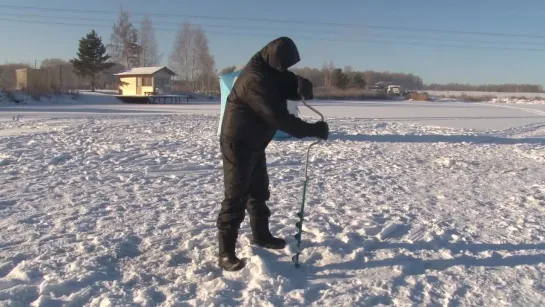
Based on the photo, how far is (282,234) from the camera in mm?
4051

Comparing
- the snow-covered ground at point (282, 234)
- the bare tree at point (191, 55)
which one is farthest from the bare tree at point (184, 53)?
the snow-covered ground at point (282, 234)

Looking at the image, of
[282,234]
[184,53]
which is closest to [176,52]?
[184,53]

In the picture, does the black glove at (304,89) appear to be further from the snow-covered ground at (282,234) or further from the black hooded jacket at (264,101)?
the snow-covered ground at (282,234)

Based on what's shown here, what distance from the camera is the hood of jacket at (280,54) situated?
3025 mm

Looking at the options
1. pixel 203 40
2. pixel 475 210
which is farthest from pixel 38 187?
pixel 203 40

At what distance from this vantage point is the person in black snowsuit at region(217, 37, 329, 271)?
2.99 metres

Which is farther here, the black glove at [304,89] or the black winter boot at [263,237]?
the black winter boot at [263,237]

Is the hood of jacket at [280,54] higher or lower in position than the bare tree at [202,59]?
lower

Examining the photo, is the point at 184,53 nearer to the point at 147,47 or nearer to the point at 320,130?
the point at 147,47

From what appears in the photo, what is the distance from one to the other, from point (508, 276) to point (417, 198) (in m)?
2.34

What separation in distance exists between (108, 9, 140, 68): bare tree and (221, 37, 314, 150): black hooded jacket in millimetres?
62108

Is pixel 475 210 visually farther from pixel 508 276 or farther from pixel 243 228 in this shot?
pixel 243 228

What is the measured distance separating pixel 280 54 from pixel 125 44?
6303 centimetres

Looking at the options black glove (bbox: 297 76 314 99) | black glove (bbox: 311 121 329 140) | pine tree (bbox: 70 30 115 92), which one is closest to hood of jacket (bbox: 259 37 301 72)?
black glove (bbox: 297 76 314 99)
